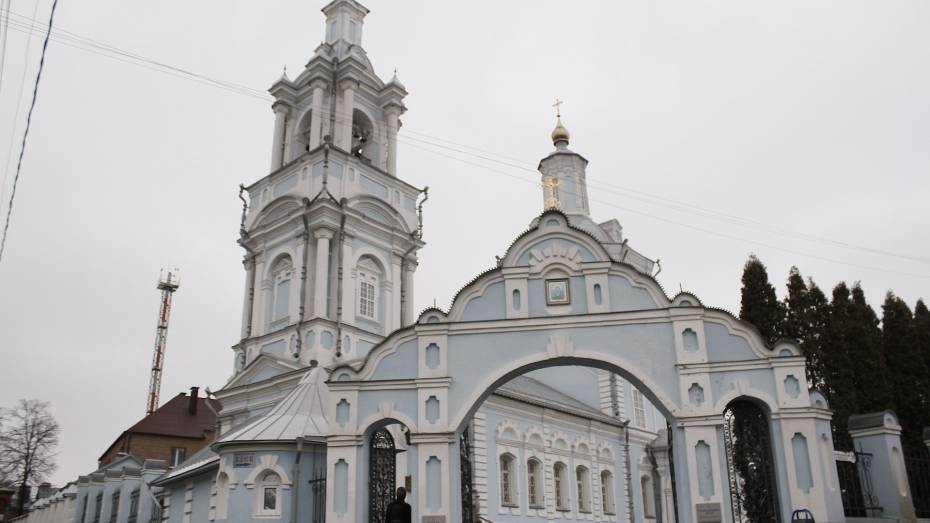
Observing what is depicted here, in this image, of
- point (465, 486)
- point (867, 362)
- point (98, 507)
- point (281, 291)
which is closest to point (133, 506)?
point (98, 507)

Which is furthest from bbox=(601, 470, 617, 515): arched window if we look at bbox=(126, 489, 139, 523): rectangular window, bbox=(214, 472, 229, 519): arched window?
bbox=(214, 472, 229, 519): arched window

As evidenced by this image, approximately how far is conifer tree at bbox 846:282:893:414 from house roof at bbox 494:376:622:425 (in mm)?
10817

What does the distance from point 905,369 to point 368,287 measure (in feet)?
54.3

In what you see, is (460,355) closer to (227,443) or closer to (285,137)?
(227,443)

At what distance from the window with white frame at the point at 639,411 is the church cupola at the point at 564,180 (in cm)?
845

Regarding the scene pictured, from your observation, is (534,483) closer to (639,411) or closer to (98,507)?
(639,411)

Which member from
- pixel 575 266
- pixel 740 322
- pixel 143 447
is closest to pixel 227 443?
pixel 575 266

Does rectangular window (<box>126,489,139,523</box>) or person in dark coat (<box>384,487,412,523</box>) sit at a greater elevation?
rectangular window (<box>126,489,139,523</box>)

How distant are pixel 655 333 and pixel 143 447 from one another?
32721 mm

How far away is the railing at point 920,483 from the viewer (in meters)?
14.7

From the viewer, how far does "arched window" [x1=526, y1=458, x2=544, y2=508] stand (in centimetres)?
2766

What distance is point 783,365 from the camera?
43.7 ft

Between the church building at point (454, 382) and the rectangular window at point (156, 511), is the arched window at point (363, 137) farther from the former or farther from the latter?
the rectangular window at point (156, 511)

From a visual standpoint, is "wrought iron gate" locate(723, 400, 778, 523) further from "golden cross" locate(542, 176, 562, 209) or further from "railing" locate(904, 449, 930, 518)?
"golden cross" locate(542, 176, 562, 209)
